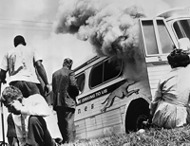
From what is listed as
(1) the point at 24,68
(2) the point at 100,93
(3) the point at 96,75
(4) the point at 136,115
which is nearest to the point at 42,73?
(1) the point at 24,68

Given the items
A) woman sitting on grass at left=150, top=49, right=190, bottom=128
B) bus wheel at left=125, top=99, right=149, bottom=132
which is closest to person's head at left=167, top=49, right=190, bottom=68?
woman sitting on grass at left=150, top=49, right=190, bottom=128

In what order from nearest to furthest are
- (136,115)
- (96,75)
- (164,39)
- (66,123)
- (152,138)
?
(152,138) < (136,115) < (164,39) < (96,75) < (66,123)

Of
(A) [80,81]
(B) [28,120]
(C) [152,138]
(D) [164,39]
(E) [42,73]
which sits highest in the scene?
(D) [164,39]

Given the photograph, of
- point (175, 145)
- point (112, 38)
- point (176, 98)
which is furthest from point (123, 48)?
point (175, 145)

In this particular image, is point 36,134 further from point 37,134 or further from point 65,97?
point 65,97

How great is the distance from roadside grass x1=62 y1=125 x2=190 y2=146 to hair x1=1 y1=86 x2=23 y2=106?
3.57ft

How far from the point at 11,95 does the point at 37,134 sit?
0.59 metres

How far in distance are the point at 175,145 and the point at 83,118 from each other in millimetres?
1206

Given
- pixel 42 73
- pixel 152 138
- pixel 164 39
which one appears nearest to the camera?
pixel 152 138

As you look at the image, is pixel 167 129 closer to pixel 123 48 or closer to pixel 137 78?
pixel 137 78

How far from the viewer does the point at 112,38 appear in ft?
17.1

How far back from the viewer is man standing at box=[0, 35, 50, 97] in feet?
18.1

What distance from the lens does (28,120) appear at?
17.8ft

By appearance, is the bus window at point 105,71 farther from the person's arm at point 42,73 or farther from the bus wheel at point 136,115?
the person's arm at point 42,73
